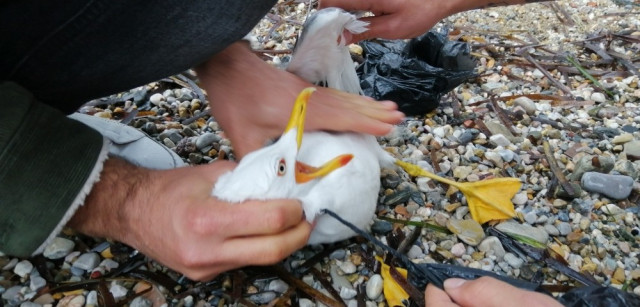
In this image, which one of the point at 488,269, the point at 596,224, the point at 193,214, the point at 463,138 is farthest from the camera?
the point at 463,138

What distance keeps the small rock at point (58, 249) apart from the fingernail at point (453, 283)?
0.90 meters

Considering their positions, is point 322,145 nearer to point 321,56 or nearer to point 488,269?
point 321,56

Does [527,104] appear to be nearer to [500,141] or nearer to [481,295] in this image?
[500,141]

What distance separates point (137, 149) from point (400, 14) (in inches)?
32.4

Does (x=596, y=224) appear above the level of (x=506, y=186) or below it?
below

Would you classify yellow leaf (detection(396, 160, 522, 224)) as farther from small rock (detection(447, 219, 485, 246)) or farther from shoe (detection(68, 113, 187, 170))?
shoe (detection(68, 113, 187, 170))

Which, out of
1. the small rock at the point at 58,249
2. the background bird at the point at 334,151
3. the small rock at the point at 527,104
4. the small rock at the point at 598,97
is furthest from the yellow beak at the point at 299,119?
the small rock at the point at 598,97

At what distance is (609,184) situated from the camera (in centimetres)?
152

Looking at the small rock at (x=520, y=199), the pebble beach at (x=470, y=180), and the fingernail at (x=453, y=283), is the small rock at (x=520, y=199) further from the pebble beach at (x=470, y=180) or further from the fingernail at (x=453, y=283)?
the fingernail at (x=453, y=283)

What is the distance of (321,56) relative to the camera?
1403 millimetres

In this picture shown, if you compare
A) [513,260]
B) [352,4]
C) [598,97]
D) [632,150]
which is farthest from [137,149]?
[598,97]

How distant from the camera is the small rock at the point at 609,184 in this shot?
151 cm

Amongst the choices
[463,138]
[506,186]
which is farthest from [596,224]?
[463,138]

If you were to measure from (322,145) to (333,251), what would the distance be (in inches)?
10.8
